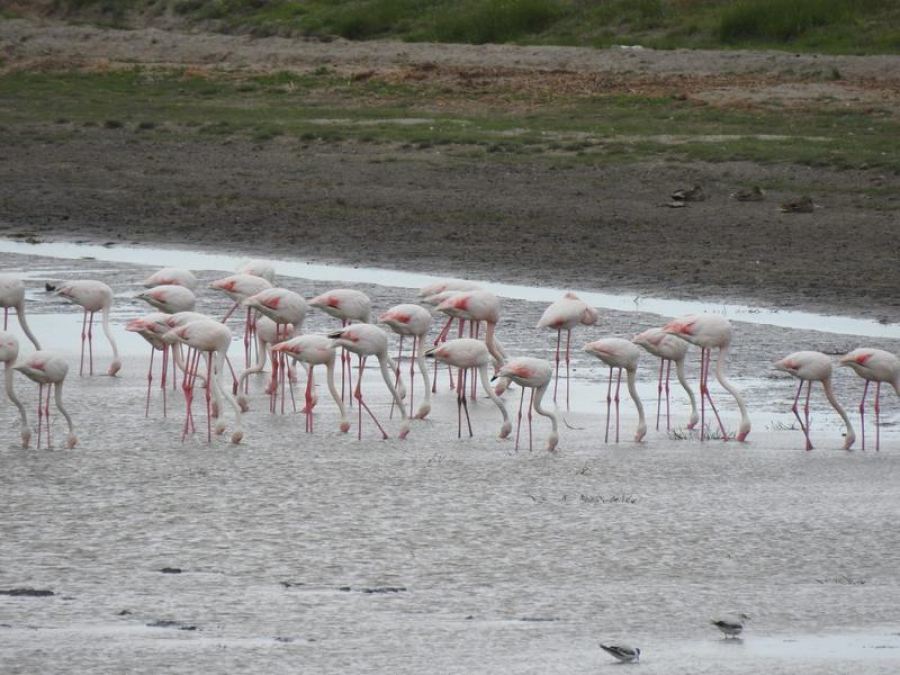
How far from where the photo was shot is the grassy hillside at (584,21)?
1367 inches

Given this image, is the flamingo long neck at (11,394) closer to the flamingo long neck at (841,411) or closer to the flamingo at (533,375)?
the flamingo at (533,375)

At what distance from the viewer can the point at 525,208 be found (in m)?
19.9

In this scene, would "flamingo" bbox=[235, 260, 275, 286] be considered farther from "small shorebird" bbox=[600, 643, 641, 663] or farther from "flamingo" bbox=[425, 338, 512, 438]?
"small shorebird" bbox=[600, 643, 641, 663]

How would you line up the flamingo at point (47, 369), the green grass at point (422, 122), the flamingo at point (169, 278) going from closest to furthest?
the flamingo at point (47, 369)
the flamingo at point (169, 278)
the green grass at point (422, 122)

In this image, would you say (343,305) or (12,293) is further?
(12,293)

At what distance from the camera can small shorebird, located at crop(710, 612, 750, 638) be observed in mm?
6027

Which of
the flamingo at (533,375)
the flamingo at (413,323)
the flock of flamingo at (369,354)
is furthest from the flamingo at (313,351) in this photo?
the flamingo at (533,375)

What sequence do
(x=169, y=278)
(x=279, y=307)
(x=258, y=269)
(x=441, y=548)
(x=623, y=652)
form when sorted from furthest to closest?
(x=258, y=269)
(x=169, y=278)
(x=279, y=307)
(x=441, y=548)
(x=623, y=652)

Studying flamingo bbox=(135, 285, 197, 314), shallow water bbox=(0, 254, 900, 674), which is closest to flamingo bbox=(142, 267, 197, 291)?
flamingo bbox=(135, 285, 197, 314)

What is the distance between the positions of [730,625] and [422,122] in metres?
21.2

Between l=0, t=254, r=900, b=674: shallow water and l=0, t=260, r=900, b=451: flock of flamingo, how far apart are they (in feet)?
0.63

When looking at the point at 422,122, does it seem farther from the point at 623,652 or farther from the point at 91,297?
the point at 623,652

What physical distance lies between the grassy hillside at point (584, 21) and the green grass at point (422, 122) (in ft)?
24.4

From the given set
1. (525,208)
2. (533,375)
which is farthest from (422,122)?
(533,375)
